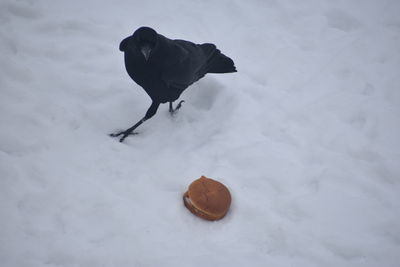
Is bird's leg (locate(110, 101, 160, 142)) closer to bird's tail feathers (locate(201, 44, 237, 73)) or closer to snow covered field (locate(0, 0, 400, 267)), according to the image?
snow covered field (locate(0, 0, 400, 267))

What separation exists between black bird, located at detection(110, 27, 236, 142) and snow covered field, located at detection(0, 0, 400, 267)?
422mm

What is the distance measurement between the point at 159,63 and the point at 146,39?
0.21 metres

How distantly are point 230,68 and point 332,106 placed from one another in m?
1.09

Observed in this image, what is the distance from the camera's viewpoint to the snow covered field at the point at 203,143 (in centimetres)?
208

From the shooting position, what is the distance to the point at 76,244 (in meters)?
1.93

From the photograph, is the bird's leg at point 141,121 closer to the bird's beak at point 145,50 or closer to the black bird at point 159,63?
the black bird at point 159,63

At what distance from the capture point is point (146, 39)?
228 cm

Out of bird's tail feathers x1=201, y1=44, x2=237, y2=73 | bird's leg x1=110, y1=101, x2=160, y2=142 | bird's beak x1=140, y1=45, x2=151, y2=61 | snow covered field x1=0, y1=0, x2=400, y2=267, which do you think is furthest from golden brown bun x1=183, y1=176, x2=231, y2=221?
bird's tail feathers x1=201, y1=44, x2=237, y2=73

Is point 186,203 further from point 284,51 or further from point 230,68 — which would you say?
point 284,51

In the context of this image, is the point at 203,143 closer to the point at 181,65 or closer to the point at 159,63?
the point at 181,65

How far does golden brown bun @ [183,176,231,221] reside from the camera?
2.21 m

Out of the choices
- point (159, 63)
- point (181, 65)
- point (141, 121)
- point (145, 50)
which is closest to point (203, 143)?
point (141, 121)

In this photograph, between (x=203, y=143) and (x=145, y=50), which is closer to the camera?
(x=145, y=50)

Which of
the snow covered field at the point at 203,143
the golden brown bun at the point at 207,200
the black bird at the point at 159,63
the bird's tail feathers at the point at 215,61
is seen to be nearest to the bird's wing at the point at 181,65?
the black bird at the point at 159,63
